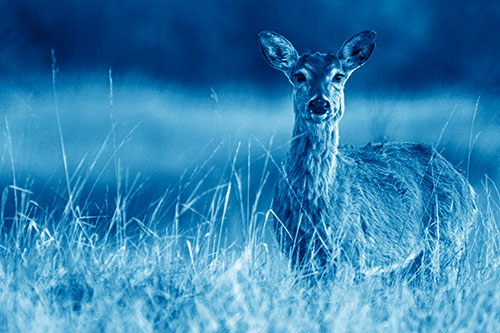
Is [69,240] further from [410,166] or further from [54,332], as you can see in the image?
[410,166]

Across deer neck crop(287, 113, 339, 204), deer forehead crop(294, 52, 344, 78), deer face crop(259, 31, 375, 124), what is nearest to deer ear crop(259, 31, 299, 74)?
deer face crop(259, 31, 375, 124)

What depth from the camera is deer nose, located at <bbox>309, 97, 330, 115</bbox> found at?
14.2ft

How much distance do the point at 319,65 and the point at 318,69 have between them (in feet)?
0.13

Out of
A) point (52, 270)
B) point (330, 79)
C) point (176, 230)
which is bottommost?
point (52, 270)

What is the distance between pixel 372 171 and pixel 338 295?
6.55 feet

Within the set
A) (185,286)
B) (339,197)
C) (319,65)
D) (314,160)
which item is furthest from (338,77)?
(185,286)

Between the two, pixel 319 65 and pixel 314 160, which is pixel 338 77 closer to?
pixel 319 65

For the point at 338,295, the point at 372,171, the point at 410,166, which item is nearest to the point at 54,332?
the point at 338,295

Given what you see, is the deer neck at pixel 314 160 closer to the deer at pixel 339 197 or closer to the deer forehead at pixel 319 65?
the deer at pixel 339 197

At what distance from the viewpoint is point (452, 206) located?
539 cm

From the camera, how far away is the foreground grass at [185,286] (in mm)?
2936

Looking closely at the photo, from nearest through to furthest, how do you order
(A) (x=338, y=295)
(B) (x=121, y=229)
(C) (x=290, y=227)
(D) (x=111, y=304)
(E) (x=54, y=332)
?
(E) (x=54, y=332) → (D) (x=111, y=304) → (A) (x=338, y=295) → (B) (x=121, y=229) → (C) (x=290, y=227)

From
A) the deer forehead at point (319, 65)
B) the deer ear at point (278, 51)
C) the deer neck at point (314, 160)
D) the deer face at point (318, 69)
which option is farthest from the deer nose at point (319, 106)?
the deer ear at point (278, 51)

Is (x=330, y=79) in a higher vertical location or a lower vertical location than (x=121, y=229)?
higher
